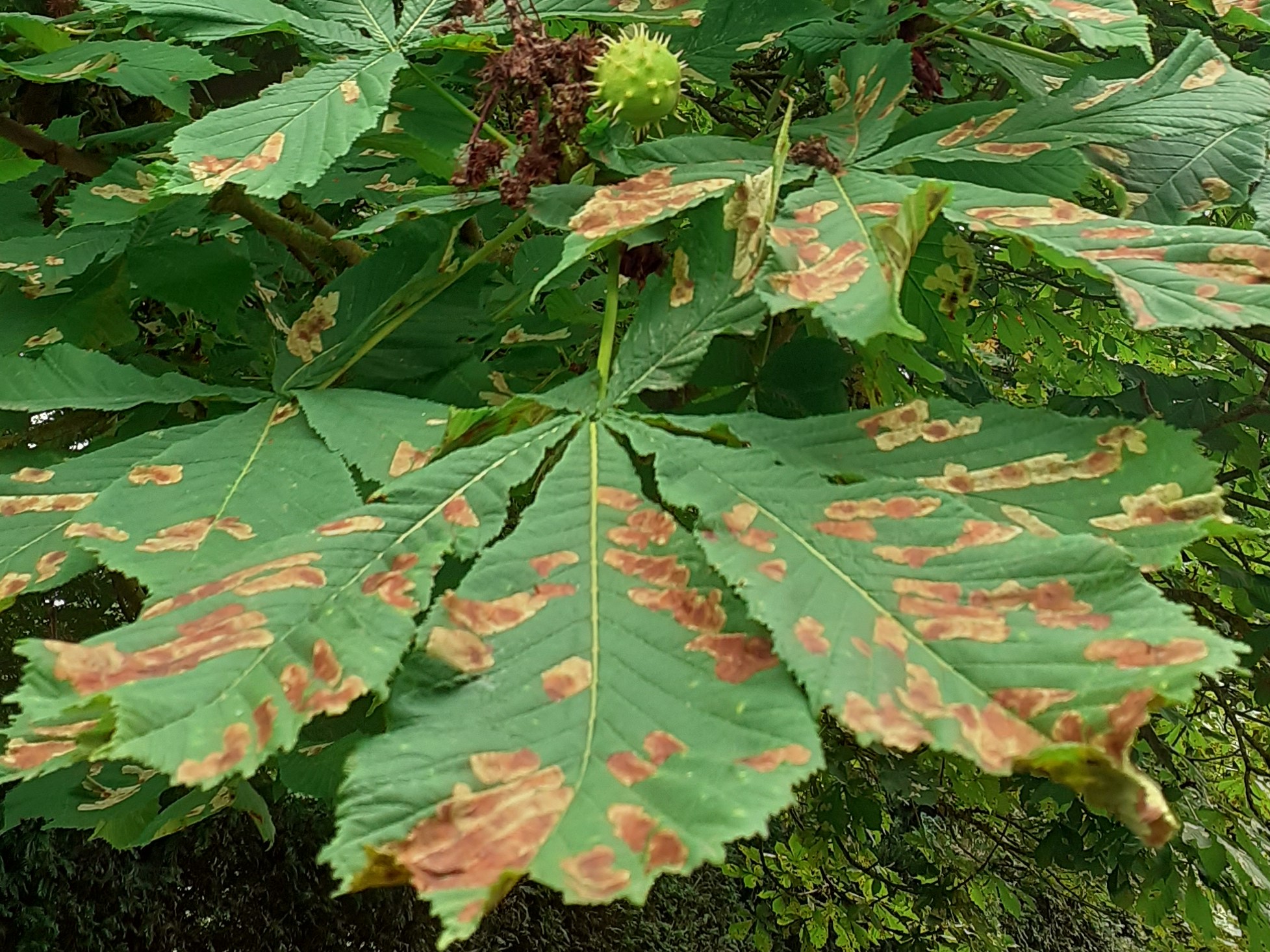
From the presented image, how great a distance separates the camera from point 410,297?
66 centimetres

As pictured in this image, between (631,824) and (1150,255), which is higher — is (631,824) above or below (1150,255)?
below

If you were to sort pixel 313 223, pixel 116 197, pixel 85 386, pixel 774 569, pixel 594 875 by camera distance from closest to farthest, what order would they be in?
pixel 594 875, pixel 774 569, pixel 85 386, pixel 116 197, pixel 313 223

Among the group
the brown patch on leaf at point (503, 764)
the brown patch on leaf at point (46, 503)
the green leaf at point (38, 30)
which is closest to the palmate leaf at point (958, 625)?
the brown patch on leaf at point (503, 764)

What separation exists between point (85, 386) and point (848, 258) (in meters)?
0.49

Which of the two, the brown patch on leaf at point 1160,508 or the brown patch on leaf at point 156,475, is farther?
the brown patch on leaf at point 156,475

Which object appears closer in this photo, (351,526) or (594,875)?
(594,875)

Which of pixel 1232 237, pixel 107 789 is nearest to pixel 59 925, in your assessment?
pixel 107 789

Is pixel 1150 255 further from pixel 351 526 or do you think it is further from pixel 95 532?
pixel 95 532

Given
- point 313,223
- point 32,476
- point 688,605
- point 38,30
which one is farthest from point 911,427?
point 38,30

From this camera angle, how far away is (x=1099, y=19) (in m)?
0.57

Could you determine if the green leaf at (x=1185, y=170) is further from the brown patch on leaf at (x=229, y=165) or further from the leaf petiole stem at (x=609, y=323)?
the brown patch on leaf at (x=229, y=165)

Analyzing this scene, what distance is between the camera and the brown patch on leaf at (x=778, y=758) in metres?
0.34

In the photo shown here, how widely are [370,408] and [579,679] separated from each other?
266 mm

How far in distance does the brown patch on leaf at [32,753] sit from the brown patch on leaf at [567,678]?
0.18 m
